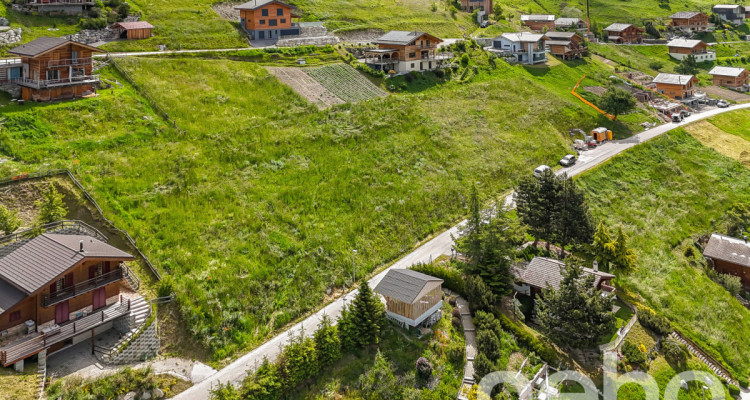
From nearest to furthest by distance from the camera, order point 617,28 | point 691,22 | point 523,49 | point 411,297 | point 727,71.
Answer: point 411,297 → point 523,49 → point 727,71 → point 617,28 → point 691,22

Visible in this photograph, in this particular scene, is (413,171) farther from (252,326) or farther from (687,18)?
(687,18)

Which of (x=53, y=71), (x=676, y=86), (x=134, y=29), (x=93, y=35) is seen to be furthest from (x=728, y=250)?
(x=93, y=35)

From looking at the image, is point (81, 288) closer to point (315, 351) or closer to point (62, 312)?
point (62, 312)

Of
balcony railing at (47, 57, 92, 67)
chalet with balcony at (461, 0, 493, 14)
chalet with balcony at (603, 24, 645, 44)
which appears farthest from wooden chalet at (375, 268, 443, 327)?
chalet with balcony at (603, 24, 645, 44)

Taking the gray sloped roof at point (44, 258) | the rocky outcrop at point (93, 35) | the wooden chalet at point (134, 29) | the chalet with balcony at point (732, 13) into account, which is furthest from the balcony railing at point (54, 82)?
the chalet with balcony at point (732, 13)

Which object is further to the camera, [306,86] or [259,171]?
[306,86]

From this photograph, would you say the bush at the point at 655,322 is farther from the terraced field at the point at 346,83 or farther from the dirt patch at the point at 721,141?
the dirt patch at the point at 721,141
